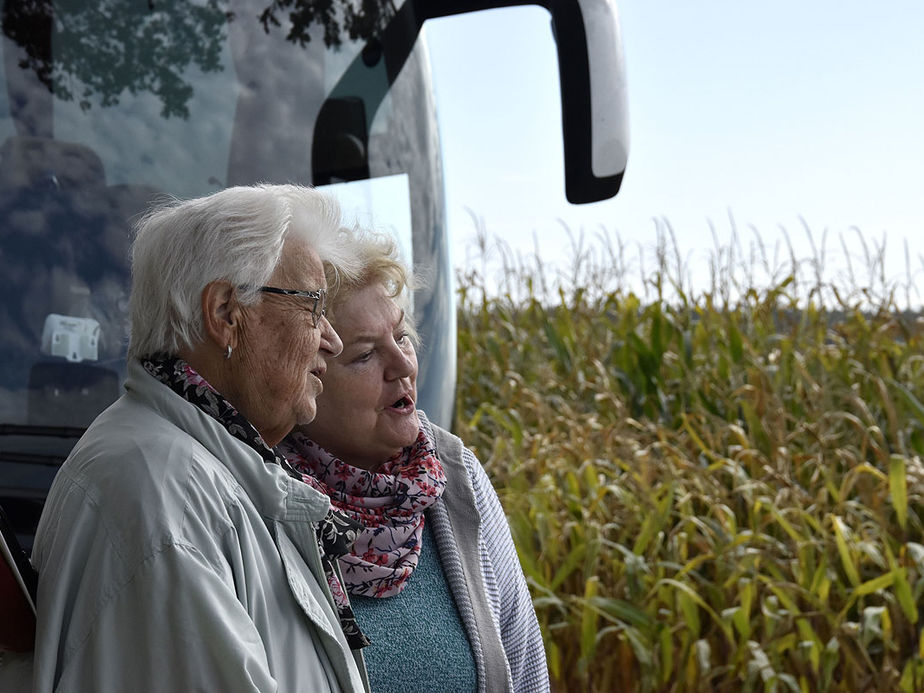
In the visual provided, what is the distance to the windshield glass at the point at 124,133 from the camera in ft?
7.73

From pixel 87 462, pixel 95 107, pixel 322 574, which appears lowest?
pixel 322 574

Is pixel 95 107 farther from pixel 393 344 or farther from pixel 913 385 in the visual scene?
pixel 913 385

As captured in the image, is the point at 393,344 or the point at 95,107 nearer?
the point at 393,344

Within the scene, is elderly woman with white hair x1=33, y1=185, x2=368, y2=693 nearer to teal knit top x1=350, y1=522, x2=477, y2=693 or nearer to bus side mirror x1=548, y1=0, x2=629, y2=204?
teal knit top x1=350, y1=522, x2=477, y2=693

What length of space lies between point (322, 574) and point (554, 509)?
3.01 metres

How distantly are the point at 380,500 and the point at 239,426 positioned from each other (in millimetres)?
617

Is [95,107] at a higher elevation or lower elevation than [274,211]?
higher

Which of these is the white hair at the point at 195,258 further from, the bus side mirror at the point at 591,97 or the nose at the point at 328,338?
the bus side mirror at the point at 591,97

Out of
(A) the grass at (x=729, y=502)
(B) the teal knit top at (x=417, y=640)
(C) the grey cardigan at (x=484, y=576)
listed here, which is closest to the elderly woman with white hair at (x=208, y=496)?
(B) the teal knit top at (x=417, y=640)

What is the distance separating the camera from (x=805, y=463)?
4.55 m

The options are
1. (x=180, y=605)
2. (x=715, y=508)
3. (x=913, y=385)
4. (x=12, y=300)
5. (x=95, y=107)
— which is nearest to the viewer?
(x=180, y=605)

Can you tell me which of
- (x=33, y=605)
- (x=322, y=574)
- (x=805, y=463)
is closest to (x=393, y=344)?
(x=322, y=574)

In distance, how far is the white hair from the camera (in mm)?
1574

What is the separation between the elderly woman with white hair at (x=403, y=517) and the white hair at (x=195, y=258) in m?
0.40
